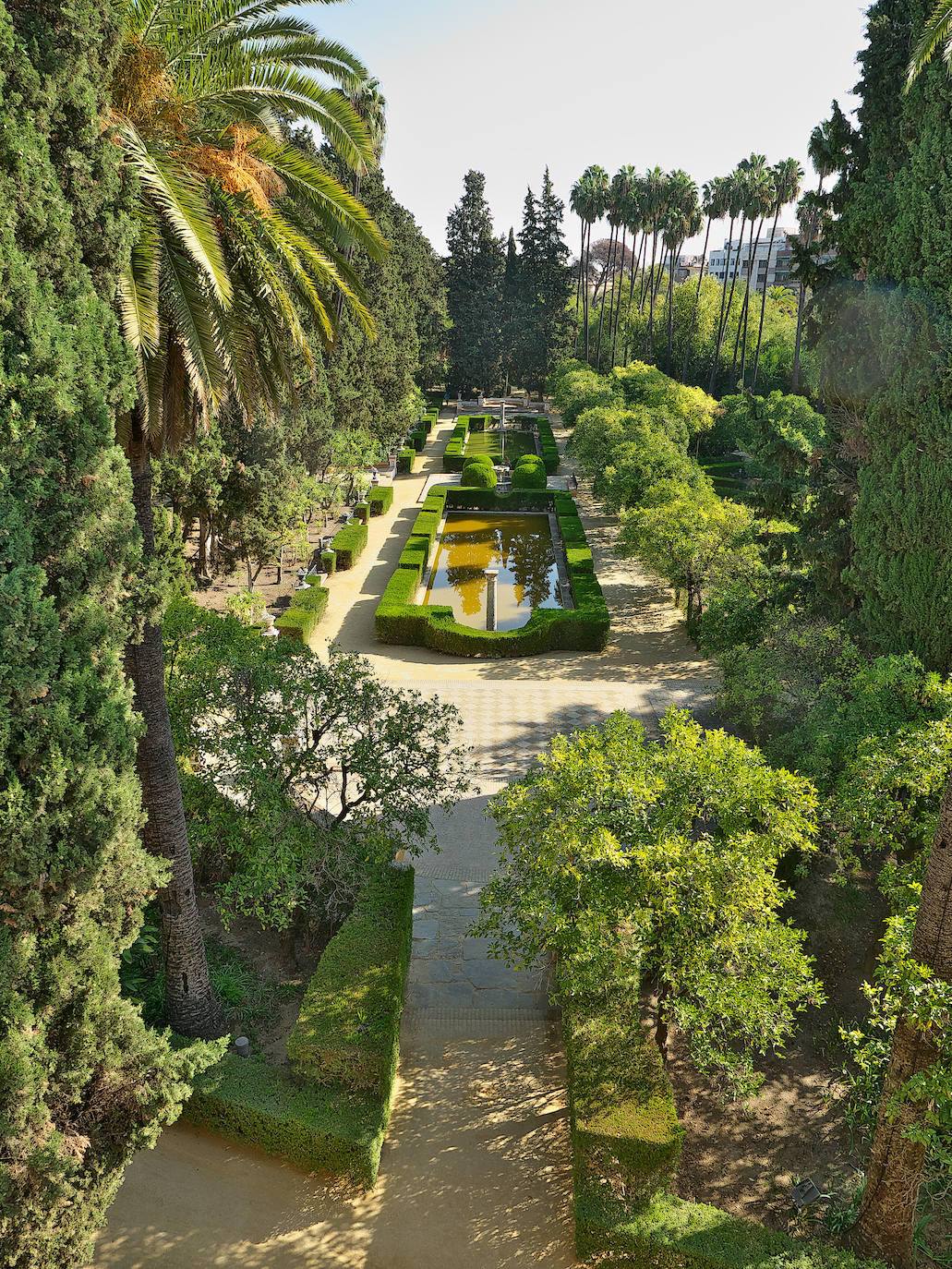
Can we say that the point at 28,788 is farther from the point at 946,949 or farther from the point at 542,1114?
the point at 946,949

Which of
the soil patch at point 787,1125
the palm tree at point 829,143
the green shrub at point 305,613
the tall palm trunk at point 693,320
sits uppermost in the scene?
the tall palm trunk at point 693,320

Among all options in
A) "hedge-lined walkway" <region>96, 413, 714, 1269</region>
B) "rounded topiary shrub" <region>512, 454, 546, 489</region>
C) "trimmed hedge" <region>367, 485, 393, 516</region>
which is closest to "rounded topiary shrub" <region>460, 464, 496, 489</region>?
"rounded topiary shrub" <region>512, 454, 546, 489</region>

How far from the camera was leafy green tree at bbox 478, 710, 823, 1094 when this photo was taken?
8234 mm

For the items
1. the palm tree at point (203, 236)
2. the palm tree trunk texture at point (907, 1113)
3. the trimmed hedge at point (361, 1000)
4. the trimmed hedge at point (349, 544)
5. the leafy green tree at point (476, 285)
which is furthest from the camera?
the leafy green tree at point (476, 285)

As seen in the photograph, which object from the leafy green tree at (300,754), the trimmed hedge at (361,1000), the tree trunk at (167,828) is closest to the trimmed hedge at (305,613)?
the leafy green tree at (300,754)

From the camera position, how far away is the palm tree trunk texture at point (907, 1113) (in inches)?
270

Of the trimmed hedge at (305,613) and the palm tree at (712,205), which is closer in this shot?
the trimmed hedge at (305,613)

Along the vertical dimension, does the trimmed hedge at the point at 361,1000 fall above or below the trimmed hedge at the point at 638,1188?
above

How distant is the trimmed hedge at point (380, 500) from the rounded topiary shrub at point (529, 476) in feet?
22.2

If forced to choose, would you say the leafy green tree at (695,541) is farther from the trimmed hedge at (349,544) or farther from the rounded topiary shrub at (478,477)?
the rounded topiary shrub at (478,477)

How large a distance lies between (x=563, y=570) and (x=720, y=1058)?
2389 cm

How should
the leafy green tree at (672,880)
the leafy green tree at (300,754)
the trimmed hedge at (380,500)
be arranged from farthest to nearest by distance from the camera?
the trimmed hedge at (380,500) < the leafy green tree at (300,754) < the leafy green tree at (672,880)

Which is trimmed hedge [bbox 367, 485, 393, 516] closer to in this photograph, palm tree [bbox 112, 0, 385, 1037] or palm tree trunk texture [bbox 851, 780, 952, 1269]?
palm tree [bbox 112, 0, 385, 1037]

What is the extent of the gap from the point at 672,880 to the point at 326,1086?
431 centimetres
